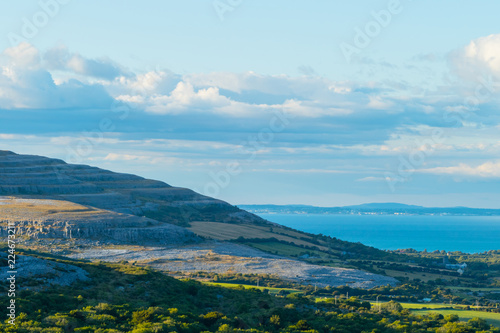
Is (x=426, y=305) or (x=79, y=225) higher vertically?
(x=79, y=225)

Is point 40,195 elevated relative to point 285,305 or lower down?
elevated

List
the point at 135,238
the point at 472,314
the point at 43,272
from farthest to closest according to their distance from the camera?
1. the point at 135,238
2. the point at 472,314
3. the point at 43,272

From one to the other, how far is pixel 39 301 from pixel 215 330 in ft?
54.2

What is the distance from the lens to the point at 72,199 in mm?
178000

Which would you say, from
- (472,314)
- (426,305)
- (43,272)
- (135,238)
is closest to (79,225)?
(135,238)

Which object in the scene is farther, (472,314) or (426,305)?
(426,305)

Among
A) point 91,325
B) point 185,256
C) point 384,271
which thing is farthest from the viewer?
point 384,271

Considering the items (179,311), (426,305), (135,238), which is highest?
(135,238)

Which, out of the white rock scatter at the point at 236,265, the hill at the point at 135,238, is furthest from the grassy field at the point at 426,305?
the hill at the point at 135,238

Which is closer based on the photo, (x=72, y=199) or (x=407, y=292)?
(x=407, y=292)

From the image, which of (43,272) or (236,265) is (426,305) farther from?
(43,272)

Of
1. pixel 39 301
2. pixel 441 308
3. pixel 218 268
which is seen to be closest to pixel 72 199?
pixel 218 268

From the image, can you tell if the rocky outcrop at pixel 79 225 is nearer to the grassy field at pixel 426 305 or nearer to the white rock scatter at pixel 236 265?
the white rock scatter at pixel 236 265

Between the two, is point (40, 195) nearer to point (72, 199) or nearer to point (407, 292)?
point (72, 199)
